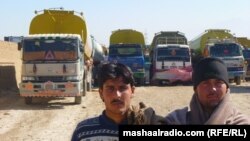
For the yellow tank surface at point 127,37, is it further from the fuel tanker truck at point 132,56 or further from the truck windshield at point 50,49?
the truck windshield at point 50,49

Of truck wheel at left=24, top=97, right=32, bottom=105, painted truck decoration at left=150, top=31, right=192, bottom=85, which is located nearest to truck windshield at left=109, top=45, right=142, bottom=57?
painted truck decoration at left=150, top=31, right=192, bottom=85

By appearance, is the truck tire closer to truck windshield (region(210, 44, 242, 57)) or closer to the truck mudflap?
truck windshield (region(210, 44, 242, 57))

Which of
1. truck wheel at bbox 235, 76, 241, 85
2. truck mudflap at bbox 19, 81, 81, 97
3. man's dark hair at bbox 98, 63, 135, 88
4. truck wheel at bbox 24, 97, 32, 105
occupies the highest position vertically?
man's dark hair at bbox 98, 63, 135, 88

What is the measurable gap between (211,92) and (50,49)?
12871 millimetres

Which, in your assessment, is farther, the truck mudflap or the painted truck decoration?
the painted truck decoration

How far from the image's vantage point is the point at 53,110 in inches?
578

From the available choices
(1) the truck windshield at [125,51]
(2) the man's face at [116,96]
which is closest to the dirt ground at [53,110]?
(1) the truck windshield at [125,51]

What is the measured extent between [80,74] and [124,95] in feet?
43.7

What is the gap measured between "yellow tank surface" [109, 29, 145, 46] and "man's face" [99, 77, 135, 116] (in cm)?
2565

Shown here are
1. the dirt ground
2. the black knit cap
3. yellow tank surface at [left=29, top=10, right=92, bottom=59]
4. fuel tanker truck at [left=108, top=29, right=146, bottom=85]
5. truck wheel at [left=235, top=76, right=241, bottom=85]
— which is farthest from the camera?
truck wheel at [left=235, top=76, right=241, bottom=85]

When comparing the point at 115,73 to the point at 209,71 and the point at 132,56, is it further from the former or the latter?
the point at 132,56

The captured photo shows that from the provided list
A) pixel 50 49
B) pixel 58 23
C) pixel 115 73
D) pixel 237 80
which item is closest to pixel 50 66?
pixel 50 49

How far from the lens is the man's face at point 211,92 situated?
2.92 m

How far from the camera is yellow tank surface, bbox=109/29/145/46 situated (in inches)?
1126
